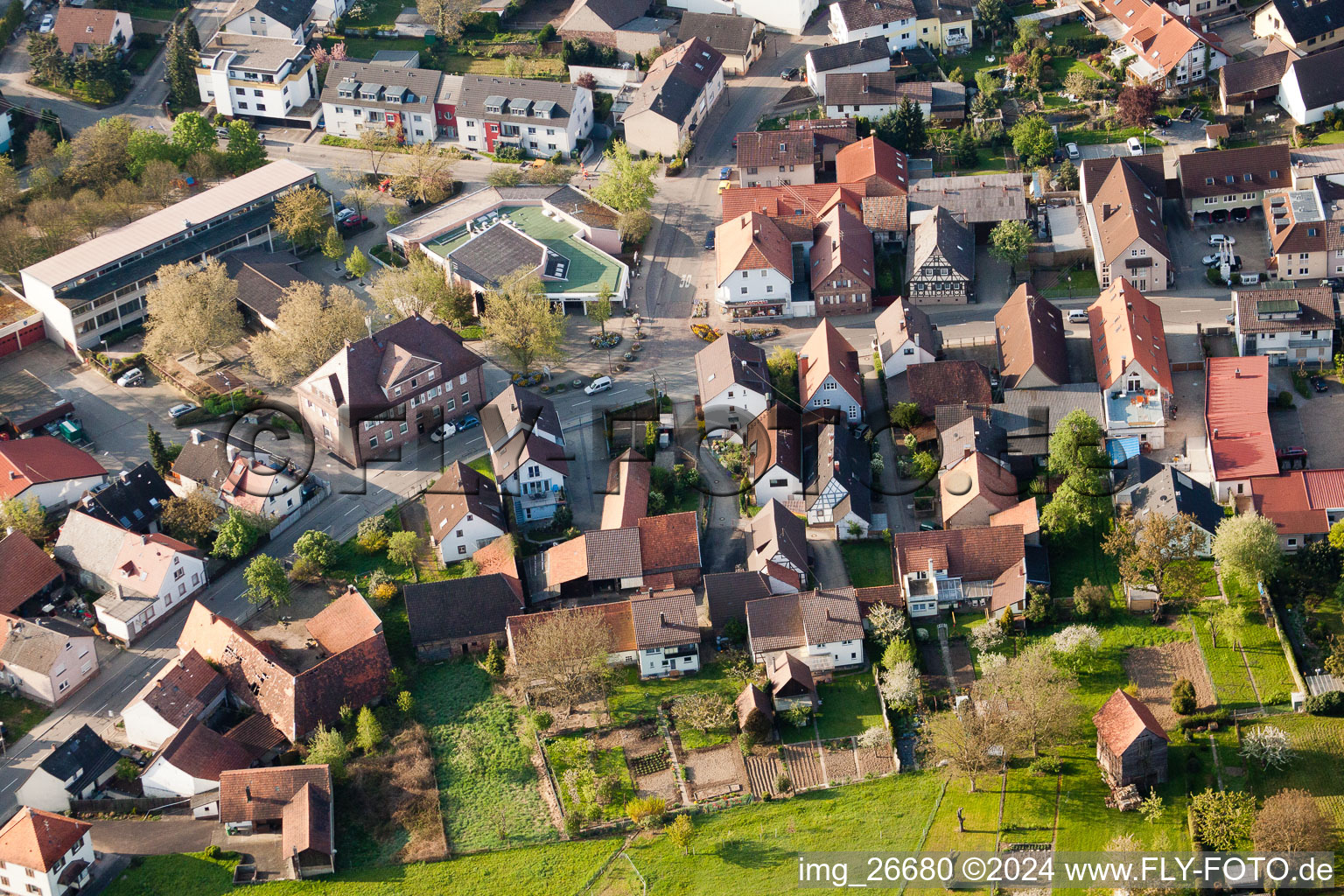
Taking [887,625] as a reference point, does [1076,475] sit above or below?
above

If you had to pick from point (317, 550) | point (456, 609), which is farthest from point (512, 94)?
point (456, 609)

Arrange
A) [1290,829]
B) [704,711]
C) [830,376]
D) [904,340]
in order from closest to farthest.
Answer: [1290,829], [704,711], [830,376], [904,340]

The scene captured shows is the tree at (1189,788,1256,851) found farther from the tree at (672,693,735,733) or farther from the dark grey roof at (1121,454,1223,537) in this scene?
the tree at (672,693,735,733)

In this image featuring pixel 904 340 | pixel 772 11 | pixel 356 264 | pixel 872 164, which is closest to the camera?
pixel 904 340

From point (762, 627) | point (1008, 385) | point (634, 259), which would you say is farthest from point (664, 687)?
point (634, 259)

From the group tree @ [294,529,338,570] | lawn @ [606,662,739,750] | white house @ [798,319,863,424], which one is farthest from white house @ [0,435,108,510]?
white house @ [798,319,863,424]

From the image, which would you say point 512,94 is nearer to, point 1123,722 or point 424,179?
point 424,179

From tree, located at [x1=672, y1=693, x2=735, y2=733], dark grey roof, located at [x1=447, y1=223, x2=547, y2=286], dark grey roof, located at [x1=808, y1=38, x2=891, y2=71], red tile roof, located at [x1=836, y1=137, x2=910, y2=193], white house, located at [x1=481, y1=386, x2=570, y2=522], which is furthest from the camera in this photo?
dark grey roof, located at [x1=808, y1=38, x2=891, y2=71]
